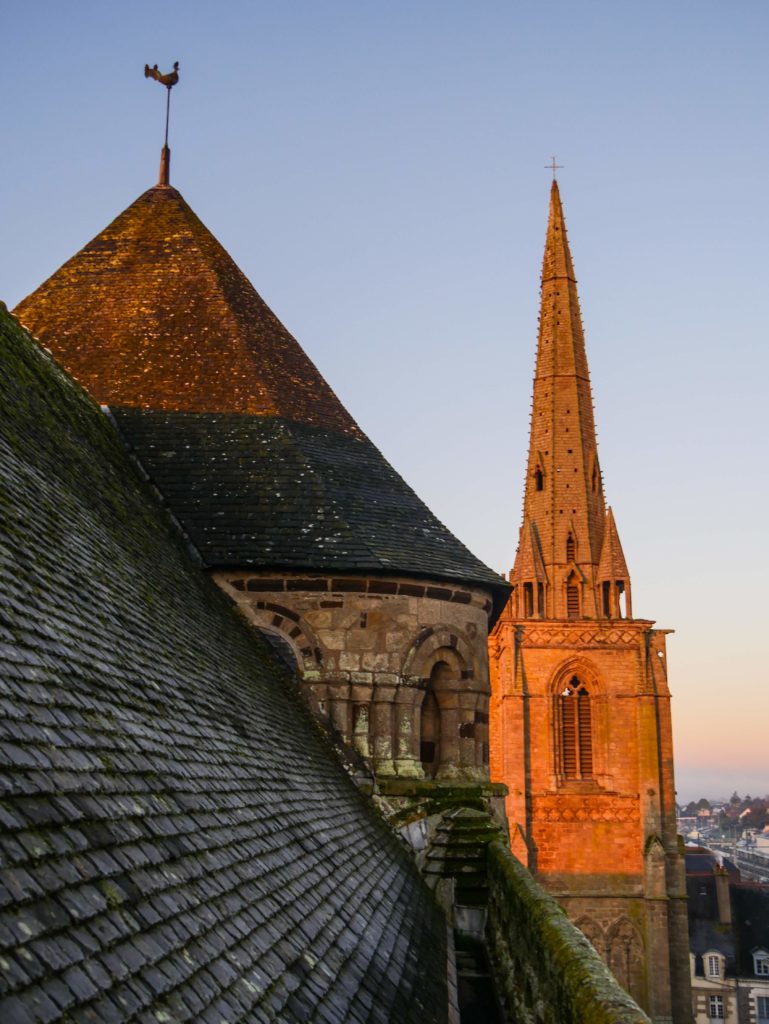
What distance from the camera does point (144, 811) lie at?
14.6 ft

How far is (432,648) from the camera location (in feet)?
45.2

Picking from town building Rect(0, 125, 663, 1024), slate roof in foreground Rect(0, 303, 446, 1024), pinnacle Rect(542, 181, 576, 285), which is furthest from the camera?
pinnacle Rect(542, 181, 576, 285)

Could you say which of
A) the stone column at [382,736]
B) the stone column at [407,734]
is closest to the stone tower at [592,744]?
the stone column at [407,734]

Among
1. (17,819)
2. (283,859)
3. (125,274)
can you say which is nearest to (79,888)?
(17,819)

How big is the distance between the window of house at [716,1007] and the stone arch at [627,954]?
34.7 feet

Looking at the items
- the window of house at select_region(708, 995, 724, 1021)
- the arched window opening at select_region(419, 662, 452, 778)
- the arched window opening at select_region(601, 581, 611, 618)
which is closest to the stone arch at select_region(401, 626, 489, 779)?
the arched window opening at select_region(419, 662, 452, 778)

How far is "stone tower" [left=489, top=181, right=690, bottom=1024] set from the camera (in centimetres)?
4938

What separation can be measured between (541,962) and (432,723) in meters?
6.75

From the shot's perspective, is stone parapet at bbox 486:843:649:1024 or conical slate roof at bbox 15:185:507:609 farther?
conical slate roof at bbox 15:185:507:609

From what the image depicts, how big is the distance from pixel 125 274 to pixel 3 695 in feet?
42.9

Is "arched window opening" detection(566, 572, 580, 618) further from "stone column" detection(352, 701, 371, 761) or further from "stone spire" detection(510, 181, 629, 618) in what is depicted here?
"stone column" detection(352, 701, 371, 761)

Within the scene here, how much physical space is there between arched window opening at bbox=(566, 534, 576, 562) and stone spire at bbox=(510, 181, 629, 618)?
0.05m

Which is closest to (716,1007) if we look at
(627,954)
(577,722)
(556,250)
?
(627,954)

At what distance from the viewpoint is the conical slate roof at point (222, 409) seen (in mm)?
13258
